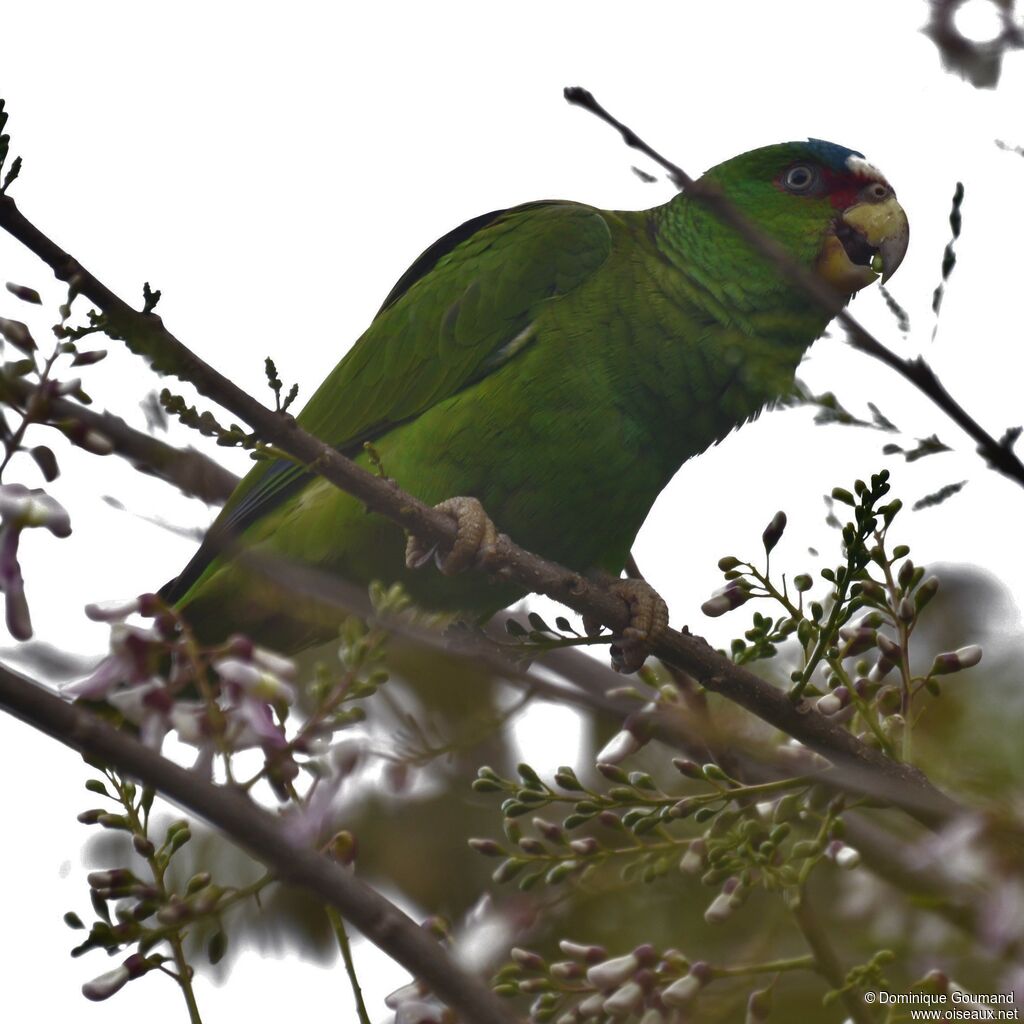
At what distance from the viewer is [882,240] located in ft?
13.5

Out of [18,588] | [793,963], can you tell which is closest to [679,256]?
[793,963]

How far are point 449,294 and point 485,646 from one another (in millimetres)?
1210

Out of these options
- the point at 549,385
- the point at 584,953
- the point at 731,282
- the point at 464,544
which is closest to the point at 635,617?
the point at 464,544

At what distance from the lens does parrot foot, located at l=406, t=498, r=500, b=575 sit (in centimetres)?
311

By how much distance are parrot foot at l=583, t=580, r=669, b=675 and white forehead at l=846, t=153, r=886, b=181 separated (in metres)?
1.60

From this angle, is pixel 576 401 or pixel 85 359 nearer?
pixel 85 359

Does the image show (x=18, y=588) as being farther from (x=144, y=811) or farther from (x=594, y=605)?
(x=594, y=605)

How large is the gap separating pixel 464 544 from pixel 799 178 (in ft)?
6.39

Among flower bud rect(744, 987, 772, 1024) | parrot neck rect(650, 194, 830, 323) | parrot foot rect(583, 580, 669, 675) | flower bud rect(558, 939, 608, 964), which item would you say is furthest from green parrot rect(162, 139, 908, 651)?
flower bud rect(744, 987, 772, 1024)

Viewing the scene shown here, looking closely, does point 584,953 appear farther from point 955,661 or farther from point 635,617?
point 635,617

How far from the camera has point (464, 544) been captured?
3.17 m

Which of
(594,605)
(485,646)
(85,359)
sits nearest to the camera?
(85,359)

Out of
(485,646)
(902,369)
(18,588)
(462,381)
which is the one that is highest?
(462,381)

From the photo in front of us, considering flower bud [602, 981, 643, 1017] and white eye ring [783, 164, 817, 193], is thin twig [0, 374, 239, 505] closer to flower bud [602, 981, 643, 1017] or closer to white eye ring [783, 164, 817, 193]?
flower bud [602, 981, 643, 1017]
